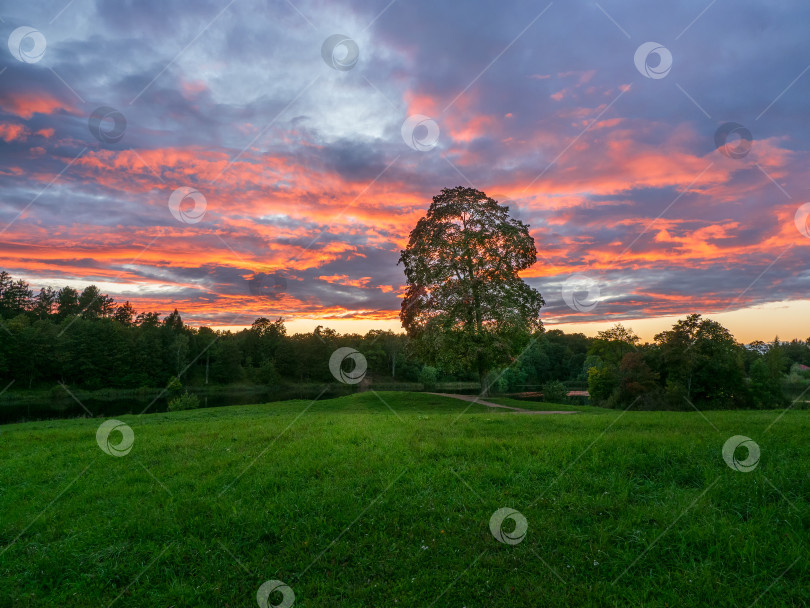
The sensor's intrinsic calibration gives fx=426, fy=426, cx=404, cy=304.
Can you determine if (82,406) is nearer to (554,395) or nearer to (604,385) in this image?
(554,395)

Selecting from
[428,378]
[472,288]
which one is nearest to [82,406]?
[472,288]

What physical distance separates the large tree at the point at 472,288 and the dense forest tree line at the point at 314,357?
6.54 feet

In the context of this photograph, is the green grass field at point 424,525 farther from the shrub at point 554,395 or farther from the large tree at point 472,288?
the shrub at point 554,395

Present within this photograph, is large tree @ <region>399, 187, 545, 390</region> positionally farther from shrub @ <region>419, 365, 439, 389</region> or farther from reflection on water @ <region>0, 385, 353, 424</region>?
shrub @ <region>419, 365, 439, 389</region>

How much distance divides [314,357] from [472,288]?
76.1 meters

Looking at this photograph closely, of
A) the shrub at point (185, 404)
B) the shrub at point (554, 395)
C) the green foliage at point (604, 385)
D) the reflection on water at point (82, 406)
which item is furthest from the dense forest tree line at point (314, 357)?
the shrub at point (185, 404)

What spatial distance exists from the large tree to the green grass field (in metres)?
12.9

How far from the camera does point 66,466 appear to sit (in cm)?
944

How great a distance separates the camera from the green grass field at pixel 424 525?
14.7ft

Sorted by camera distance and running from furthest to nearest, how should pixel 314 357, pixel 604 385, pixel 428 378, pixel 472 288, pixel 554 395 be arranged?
pixel 314 357, pixel 428 378, pixel 554 395, pixel 604 385, pixel 472 288

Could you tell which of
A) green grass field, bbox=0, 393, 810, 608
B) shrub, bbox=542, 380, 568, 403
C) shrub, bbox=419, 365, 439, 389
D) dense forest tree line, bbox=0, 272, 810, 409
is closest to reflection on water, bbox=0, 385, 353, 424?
dense forest tree line, bbox=0, 272, 810, 409

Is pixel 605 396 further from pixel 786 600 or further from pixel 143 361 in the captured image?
pixel 143 361

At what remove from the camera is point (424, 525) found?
218 inches

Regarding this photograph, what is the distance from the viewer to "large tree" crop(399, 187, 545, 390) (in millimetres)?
22047
